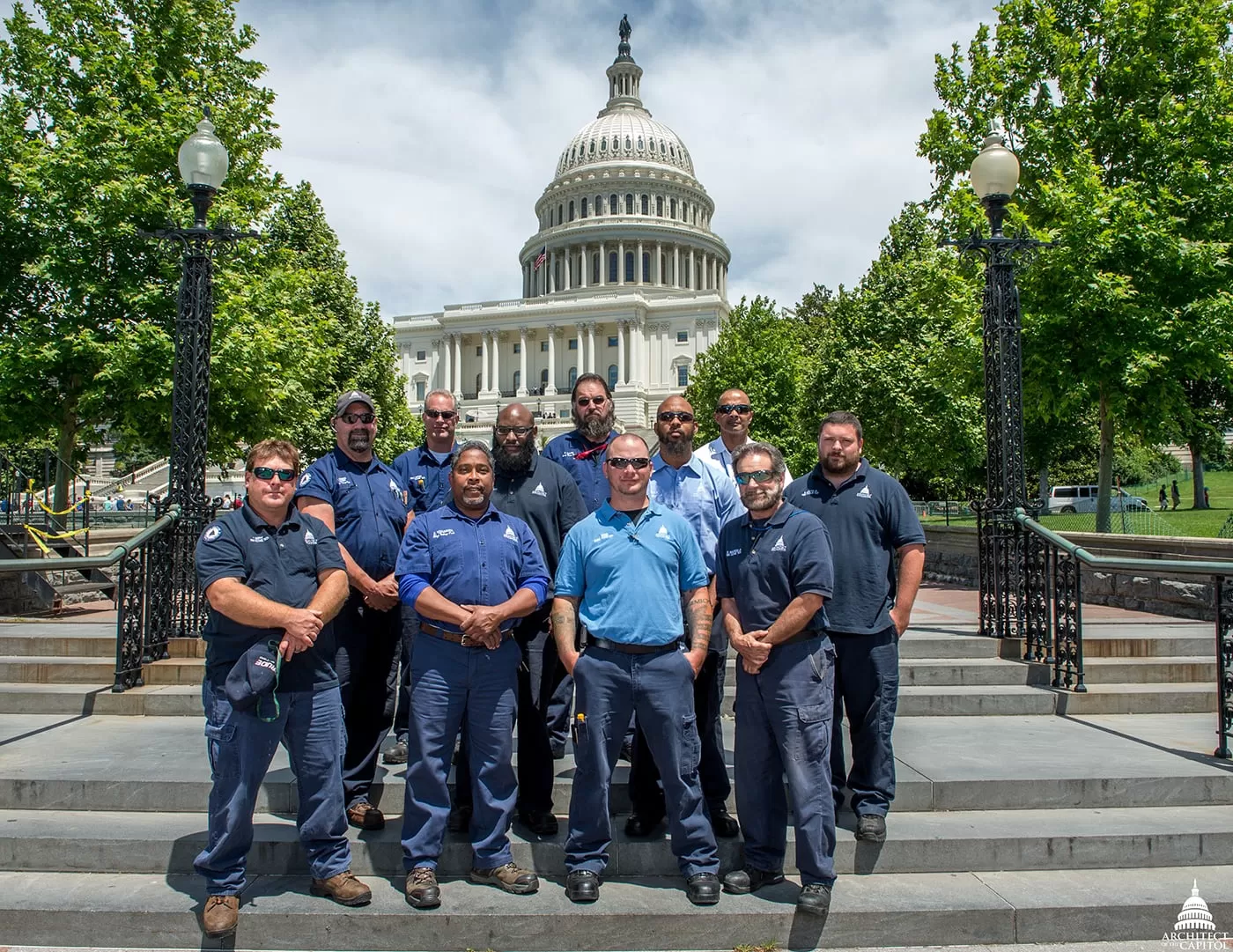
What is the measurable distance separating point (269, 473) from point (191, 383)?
4.93 metres

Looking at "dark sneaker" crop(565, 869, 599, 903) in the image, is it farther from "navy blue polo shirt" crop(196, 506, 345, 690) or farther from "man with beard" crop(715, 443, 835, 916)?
"navy blue polo shirt" crop(196, 506, 345, 690)

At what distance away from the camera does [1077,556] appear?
6.99m

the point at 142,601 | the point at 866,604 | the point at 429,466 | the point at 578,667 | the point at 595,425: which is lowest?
the point at 142,601

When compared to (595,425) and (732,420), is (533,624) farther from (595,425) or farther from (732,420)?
(732,420)

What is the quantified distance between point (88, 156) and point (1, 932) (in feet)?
53.7

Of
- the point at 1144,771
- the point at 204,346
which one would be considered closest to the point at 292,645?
the point at 1144,771

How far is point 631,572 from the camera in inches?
168

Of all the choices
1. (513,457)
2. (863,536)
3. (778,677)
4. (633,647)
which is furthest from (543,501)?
(863,536)

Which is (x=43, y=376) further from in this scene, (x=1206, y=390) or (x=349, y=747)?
(x=1206, y=390)

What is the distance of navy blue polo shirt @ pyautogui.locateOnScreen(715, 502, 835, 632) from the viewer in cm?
418

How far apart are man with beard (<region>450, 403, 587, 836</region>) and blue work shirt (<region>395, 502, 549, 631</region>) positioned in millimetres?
351

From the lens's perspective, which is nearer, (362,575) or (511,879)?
(511,879)

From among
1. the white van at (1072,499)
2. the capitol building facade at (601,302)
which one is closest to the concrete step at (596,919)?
the white van at (1072,499)

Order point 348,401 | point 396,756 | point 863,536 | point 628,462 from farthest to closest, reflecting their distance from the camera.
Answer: point 396,756
point 348,401
point 863,536
point 628,462
